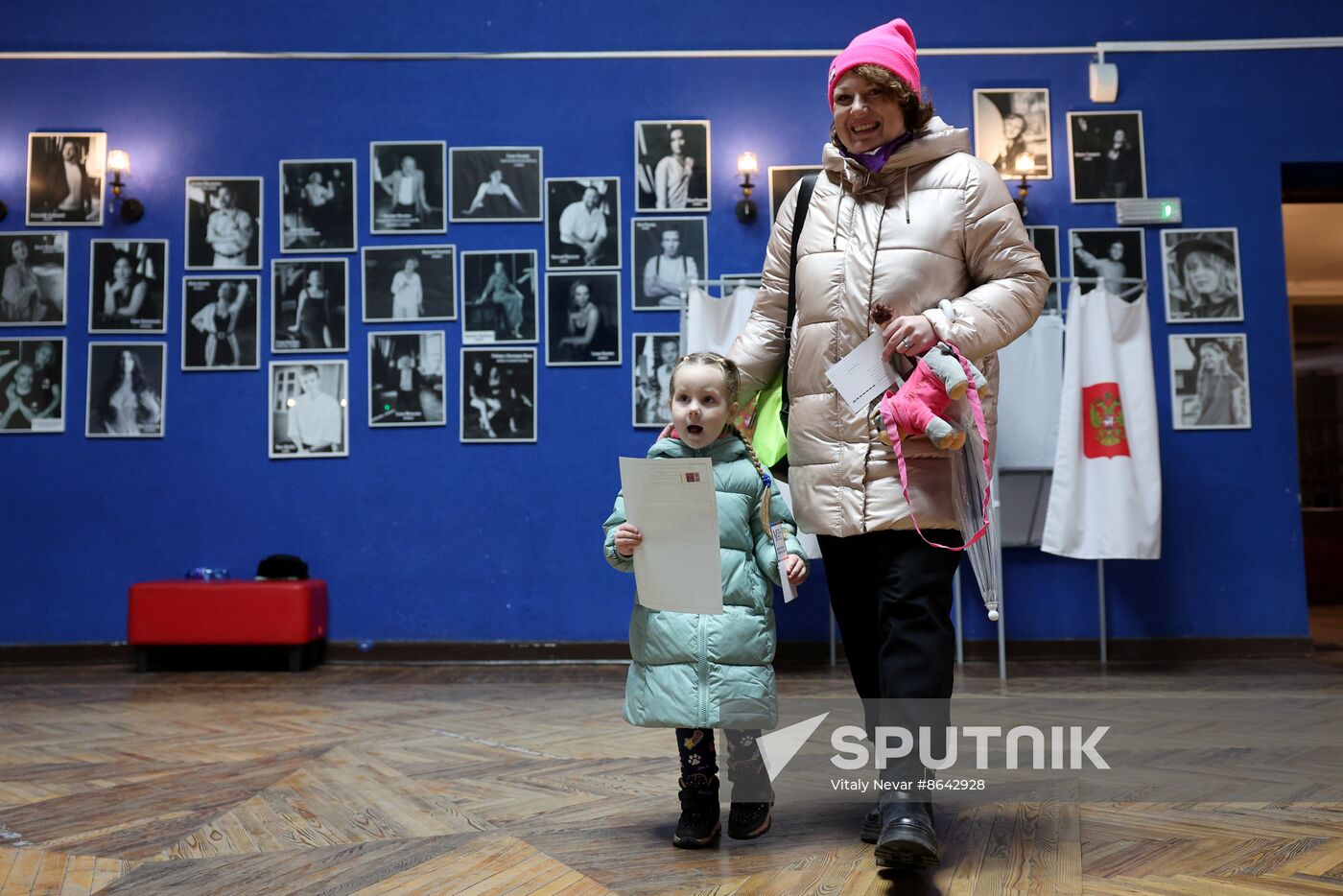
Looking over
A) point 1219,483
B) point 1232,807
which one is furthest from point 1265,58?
point 1232,807

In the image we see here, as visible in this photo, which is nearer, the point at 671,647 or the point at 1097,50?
the point at 671,647

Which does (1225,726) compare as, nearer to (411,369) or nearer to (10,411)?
(411,369)

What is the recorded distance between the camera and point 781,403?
82.3 inches

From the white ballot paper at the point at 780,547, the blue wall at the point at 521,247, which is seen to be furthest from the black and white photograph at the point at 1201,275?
the white ballot paper at the point at 780,547

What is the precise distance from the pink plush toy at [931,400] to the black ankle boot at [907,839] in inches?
23.7

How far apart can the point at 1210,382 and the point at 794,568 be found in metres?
3.98

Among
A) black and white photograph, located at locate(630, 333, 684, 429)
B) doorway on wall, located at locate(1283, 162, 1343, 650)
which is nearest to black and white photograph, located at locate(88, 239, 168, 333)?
black and white photograph, located at locate(630, 333, 684, 429)

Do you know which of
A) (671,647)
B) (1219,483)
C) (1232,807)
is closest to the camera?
(671,647)

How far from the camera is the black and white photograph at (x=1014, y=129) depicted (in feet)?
16.8

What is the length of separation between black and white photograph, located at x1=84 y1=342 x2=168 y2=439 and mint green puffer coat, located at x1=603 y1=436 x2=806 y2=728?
3.90 metres

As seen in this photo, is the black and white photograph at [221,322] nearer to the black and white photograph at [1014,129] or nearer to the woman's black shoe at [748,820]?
the black and white photograph at [1014,129]

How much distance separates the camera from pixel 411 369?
507 centimetres

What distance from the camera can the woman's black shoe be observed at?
1.98m

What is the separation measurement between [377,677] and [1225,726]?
3.25 m
